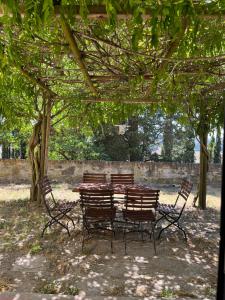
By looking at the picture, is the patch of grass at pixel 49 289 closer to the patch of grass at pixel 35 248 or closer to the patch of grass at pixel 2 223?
the patch of grass at pixel 35 248

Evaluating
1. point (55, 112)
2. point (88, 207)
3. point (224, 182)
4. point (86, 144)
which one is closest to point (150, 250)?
point (88, 207)

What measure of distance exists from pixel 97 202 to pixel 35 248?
3.53ft

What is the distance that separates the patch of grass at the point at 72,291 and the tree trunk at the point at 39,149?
173 inches

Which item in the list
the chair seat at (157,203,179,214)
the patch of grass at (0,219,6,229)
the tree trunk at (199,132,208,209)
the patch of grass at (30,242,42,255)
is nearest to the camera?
the patch of grass at (30,242,42,255)

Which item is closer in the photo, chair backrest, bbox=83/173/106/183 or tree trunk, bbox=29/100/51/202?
chair backrest, bbox=83/173/106/183

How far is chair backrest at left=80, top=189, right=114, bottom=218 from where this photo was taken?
507cm

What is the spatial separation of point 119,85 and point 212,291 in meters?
4.27

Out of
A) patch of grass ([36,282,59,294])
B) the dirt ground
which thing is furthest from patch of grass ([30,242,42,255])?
patch of grass ([36,282,59,294])

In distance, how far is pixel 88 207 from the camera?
5.11 meters

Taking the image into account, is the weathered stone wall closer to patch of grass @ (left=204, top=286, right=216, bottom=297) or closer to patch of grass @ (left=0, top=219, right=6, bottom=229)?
patch of grass @ (left=0, top=219, right=6, bottom=229)

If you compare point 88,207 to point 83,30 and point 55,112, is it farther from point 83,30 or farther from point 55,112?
point 55,112

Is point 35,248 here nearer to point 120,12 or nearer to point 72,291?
point 72,291

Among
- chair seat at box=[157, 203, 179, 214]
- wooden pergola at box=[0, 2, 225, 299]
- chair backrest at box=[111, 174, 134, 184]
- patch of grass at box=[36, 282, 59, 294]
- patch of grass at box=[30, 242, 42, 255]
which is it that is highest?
wooden pergola at box=[0, 2, 225, 299]

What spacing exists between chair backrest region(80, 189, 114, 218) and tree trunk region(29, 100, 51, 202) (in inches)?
119
